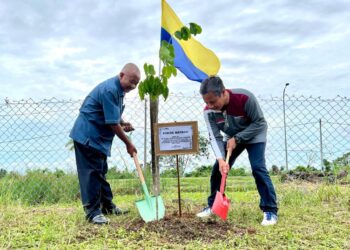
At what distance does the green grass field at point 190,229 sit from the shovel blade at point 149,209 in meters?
0.09

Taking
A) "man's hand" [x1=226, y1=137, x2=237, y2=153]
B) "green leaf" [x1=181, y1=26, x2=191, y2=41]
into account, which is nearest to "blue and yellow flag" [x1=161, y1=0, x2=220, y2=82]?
"green leaf" [x1=181, y1=26, x2=191, y2=41]

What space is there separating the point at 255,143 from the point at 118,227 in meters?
1.43

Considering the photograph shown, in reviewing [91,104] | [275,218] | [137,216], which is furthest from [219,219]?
[91,104]

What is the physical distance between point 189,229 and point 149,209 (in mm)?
586

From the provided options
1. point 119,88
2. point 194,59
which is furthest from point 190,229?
point 194,59

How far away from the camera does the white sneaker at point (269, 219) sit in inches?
164

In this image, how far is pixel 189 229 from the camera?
3773mm

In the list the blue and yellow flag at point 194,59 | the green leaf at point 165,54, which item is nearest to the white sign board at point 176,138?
the green leaf at point 165,54

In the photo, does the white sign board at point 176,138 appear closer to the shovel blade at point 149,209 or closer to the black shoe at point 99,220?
the shovel blade at point 149,209

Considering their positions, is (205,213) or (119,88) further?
(205,213)

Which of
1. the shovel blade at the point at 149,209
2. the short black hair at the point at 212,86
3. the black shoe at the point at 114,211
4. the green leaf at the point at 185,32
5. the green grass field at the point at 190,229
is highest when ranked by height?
the green leaf at the point at 185,32

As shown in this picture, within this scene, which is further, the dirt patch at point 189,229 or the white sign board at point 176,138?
the white sign board at point 176,138

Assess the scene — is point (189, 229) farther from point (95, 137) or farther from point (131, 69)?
point (131, 69)

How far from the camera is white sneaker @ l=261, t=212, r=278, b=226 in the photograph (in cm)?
416
